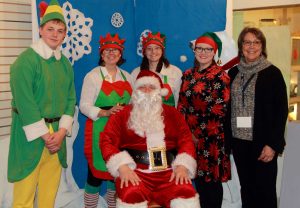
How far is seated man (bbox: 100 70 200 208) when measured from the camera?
2477 millimetres

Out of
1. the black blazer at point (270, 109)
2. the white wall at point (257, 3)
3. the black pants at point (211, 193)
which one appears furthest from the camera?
the white wall at point (257, 3)

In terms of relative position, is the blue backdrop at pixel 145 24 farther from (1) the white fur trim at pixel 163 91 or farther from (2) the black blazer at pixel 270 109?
(2) the black blazer at pixel 270 109

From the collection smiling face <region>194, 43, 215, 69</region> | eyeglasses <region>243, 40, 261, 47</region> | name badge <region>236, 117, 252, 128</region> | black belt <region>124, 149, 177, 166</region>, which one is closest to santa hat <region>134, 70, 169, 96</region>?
smiling face <region>194, 43, 215, 69</region>

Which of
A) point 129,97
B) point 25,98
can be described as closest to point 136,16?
point 129,97

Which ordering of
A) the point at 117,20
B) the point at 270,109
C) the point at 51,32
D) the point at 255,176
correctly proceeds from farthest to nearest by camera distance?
1. the point at 117,20
2. the point at 255,176
3. the point at 270,109
4. the point at 51,32

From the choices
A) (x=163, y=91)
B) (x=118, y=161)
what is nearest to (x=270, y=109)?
(x=163, y=91)

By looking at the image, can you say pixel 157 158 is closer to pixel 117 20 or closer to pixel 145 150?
pixel 145 150

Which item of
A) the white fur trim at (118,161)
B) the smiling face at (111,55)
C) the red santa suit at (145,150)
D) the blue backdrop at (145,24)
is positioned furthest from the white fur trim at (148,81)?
the blue backdrop at (145,24)

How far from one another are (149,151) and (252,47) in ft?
3.57

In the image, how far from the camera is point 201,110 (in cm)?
283

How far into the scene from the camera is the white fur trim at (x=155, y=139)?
272cm

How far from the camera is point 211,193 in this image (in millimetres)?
2912

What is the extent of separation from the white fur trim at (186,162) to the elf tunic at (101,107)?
2.22ft

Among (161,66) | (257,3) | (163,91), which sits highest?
(257,3)
